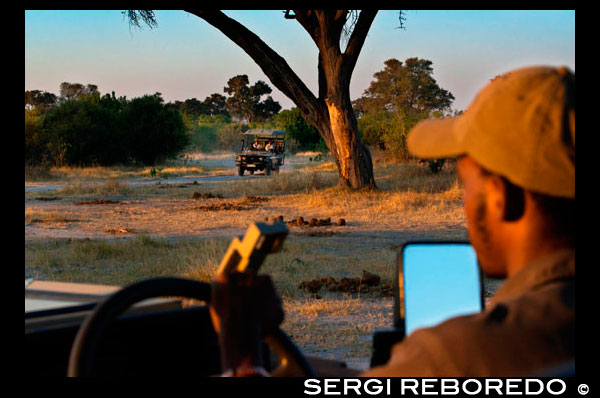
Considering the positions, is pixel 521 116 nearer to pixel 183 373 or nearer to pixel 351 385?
pixel 351 385

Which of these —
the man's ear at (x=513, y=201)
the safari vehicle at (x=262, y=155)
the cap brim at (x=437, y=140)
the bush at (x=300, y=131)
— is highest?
the bush at (x=300, y=131)

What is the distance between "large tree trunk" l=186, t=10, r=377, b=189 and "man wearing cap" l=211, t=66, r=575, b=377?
16223mm

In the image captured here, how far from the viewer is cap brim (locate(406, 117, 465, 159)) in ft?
4.08

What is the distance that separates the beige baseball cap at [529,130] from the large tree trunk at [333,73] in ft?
53.3

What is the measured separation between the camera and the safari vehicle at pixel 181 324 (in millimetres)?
1450

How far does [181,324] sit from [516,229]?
1.05m

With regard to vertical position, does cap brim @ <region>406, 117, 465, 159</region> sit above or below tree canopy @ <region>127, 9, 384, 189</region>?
below

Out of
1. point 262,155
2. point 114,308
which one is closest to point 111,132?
point 262,155

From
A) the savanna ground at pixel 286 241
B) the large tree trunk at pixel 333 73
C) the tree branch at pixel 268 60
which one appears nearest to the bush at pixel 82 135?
the savanna ground at pixel 286 241

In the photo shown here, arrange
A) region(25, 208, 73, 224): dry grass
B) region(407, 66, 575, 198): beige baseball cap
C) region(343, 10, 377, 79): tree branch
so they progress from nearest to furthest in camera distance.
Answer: region(407, 66, 575, 198): beige baseball cap < region(25, 208, 73, 224): dry grass < region(343, 10, 377, 79): tree branch

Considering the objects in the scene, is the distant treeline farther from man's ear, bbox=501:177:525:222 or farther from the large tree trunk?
man's ear, bbox=501:177:525:222

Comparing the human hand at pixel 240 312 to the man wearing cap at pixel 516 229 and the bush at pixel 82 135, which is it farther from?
the bush at pixel 82 135

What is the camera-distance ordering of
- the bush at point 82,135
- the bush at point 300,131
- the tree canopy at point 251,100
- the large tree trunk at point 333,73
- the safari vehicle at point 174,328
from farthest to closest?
the tree canopy at point 251,100
the bush at point 300,131
the bush at point 82,135
the large tree trunk at point 333,73
the safari vehicle at point 174,328

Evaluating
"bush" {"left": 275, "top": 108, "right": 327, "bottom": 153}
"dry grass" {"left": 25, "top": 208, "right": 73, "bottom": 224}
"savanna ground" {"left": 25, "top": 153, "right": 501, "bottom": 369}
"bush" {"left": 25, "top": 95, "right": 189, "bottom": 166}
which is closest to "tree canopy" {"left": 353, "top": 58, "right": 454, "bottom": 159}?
"bush" {"left": 275, "top": 108, "right": 327, "bottom": 153}
